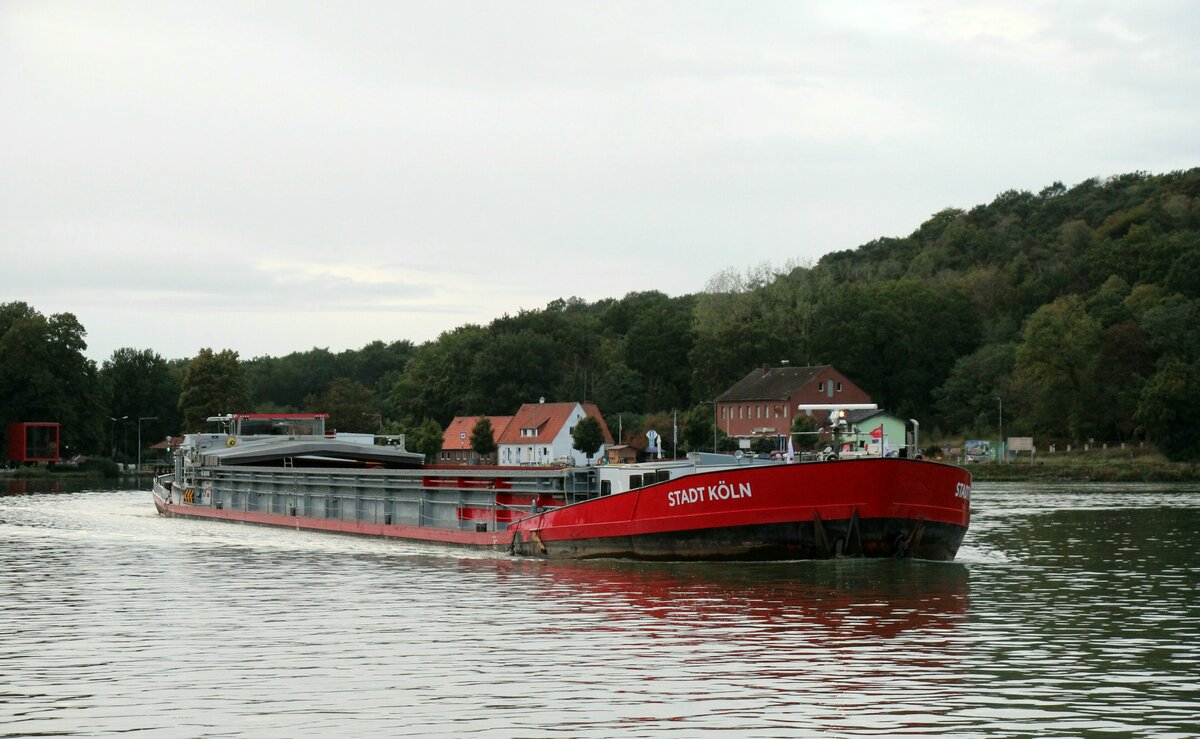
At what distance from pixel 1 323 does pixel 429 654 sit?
117 metres

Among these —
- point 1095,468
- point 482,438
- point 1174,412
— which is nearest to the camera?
point 1095,468

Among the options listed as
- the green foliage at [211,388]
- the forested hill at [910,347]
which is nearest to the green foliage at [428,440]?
the forested hill at [910,347]

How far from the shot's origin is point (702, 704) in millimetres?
13539

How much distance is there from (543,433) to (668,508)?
324 feet

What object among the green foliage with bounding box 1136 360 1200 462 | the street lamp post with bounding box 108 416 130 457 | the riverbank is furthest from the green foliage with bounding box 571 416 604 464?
the street lamp post with bounding box 108 416 130 457

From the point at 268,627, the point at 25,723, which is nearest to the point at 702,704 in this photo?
the point at 25,723

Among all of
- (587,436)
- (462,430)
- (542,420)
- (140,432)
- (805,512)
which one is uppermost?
(140,432)

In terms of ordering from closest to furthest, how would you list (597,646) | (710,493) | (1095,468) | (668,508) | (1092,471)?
(597,646)
(710,493)
(668,508)
(1092,471)
(1095,468)

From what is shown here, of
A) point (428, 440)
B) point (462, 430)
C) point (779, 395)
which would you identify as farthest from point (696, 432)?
point (462, 430)

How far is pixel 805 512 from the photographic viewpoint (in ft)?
84.0

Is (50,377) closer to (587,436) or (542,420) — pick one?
(542,420)

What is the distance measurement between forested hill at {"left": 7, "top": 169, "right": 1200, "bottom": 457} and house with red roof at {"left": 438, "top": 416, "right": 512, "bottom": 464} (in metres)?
2.55

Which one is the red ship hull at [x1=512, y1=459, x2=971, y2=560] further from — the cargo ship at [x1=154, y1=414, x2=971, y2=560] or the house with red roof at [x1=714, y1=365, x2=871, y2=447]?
the house with red roof at [x1=714, y1=365, x2=871, y2=447]

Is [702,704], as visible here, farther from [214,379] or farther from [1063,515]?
[214,379]
